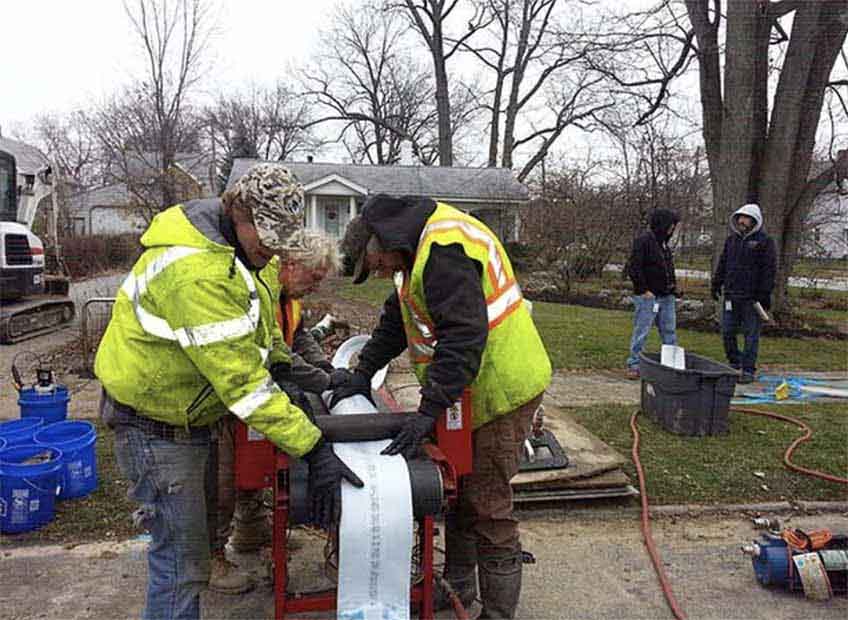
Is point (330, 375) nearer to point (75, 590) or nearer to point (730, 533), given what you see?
point (75, 590)

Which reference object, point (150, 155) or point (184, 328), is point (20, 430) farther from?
point (150, 155)

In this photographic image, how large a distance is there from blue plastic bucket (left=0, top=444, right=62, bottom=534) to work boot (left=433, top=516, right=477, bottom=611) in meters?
2.10

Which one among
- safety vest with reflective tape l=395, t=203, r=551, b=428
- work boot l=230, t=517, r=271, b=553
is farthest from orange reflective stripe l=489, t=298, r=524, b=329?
work boot l=230, t=517, r=271, b=553

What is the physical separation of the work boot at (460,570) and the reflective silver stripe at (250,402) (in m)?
1.23

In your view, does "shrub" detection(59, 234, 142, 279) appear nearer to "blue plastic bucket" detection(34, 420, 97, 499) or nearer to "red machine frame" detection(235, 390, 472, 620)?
"blue plastic bucket" detection(34, 420, 97, 499)

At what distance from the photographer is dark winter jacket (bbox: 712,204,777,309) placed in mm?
7184

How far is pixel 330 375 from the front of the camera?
3.09 metres

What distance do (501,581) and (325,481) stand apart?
980 mm

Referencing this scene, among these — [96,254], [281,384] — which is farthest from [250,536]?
[96,254]

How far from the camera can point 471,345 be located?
2.36m

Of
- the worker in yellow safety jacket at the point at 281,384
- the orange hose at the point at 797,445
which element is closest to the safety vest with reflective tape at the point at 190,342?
the worker in yellow safety jacket at the point at 281,384

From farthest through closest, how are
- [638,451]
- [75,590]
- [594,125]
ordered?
[594,125]
[638,451]
[75,590]

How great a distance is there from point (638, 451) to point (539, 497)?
125cm

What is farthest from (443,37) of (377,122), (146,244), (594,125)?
(146,244)
